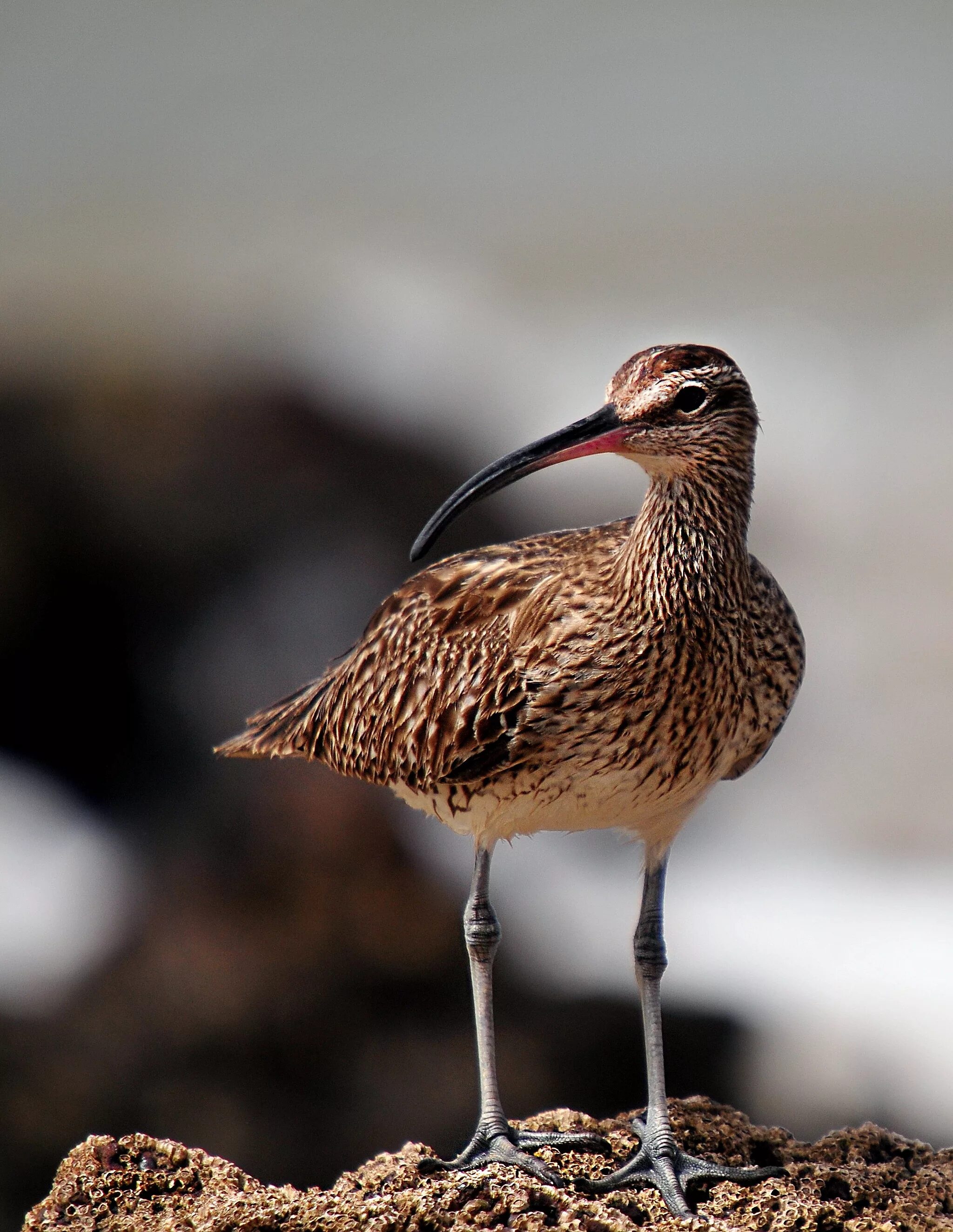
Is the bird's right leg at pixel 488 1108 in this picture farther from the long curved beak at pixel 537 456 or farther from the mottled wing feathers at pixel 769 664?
the long curved beak at pixel 537 456

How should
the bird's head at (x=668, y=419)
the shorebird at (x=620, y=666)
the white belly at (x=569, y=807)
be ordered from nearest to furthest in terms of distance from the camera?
the bird's head at (x=668, y=419)
the shorebird at (x=620, y=666)
the white belly at (x=569, y=807)

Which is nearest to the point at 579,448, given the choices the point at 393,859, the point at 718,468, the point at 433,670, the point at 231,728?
the point at 718,468

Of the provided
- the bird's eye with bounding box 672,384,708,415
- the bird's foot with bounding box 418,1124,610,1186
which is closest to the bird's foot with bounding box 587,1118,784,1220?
the bird's foot with bounding box 418,1124,610,1186

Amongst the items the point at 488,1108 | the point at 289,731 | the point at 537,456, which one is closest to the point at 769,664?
the point at 537,456

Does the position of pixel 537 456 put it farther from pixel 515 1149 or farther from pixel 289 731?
pixel 515 1149

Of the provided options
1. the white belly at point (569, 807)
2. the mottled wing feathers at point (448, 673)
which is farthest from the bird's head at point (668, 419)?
the white belly at point (569, 807)

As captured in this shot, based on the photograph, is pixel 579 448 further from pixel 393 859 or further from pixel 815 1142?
pixel 393 859
